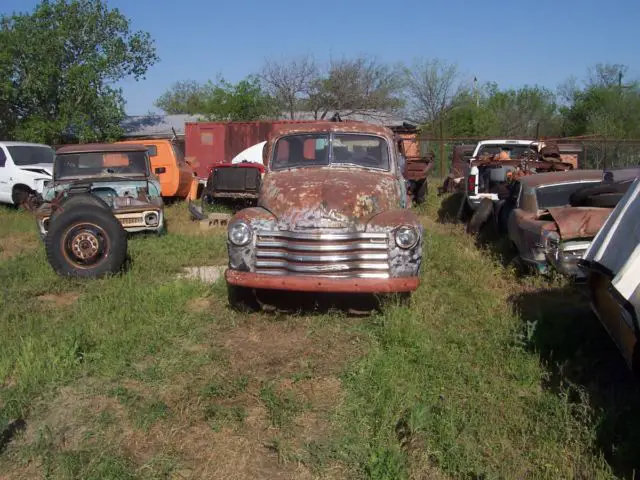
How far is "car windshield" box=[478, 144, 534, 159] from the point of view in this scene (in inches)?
561

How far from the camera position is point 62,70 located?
21.9 meters

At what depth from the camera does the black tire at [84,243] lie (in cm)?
750

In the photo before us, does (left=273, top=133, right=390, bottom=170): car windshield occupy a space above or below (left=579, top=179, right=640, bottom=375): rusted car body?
above

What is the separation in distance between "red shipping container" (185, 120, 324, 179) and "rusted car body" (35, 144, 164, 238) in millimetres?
10984

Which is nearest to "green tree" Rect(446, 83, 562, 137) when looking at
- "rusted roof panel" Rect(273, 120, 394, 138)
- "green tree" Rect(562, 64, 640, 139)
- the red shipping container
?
"green tree" Rect(562, 64, 640, 139)

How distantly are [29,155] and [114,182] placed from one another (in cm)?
638

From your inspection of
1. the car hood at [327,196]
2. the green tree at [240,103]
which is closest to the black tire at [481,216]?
the car hood at [327,196]

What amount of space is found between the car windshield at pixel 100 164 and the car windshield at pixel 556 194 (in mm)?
6326

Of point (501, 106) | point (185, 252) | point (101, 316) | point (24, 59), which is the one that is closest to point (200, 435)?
point (101, 316)

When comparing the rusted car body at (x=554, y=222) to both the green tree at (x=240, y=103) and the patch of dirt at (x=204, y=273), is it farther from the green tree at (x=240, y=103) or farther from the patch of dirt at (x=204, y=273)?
the green tree at (x=240, y=103)

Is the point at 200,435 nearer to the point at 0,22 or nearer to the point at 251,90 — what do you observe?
the point at 0,22

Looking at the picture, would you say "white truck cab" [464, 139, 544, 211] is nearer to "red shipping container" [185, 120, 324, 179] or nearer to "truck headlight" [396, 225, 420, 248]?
"truck headlight" [396, 225, 420, 248]

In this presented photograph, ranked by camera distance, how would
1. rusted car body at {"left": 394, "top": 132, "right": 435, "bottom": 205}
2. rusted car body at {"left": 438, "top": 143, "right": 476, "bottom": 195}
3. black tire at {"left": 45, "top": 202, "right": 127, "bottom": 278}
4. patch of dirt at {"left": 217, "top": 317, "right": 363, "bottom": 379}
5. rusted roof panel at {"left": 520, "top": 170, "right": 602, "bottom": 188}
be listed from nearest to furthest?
patch of dirt at {"left": 217, "top": 317, "right": 363, "bottom": 379}
black tire at {"left": 45, "top": 202, "right": 127, "bottom": 278}
rusted roof panel at {"left": 520, "top": 170, "right": 602, "bottom": 188}
rusted car body at {"left": 394, "top": 132, "right": 435, "bottom": 205}
rusted car body at {"left": 438, "top": 143, "right": 476, "bottom": 195}

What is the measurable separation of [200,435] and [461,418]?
5.28 feet
